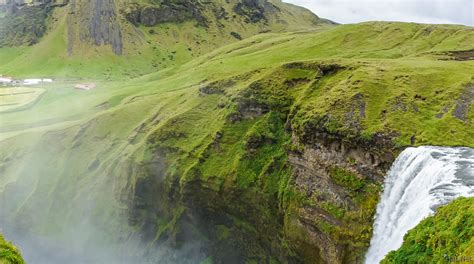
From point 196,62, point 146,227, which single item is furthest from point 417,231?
point 196,62

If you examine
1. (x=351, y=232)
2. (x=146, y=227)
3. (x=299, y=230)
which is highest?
Answer: (x=351, y=232)

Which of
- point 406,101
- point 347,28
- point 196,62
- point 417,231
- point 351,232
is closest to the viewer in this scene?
point 417,231

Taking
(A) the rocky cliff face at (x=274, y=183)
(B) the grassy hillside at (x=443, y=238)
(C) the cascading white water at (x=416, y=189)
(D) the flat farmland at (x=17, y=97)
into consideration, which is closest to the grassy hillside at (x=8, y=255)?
(B) the grassy hillside at (x=443, y=238)

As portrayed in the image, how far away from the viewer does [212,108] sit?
3770 inches

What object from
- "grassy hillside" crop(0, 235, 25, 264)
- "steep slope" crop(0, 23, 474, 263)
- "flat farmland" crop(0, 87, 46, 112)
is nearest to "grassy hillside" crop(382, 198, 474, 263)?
"steep slope" crop(0, 23, 474, 263)

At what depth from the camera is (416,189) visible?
43.8 meters

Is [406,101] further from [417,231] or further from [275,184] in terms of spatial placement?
[417,231]

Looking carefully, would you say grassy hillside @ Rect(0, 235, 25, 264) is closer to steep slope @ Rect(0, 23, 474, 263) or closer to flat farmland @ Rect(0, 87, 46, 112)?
steep slope @ Rect(0, 23, 474, 263)

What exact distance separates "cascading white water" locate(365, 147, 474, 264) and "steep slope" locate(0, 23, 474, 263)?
2.83 metres

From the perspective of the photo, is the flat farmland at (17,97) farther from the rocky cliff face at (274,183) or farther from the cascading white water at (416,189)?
the cascading white water at (416,189)

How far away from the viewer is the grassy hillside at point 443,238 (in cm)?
2892

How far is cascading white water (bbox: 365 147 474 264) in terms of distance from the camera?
127 ft

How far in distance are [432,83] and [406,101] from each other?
6785 mm

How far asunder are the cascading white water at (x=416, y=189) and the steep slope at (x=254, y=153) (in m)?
2.83
